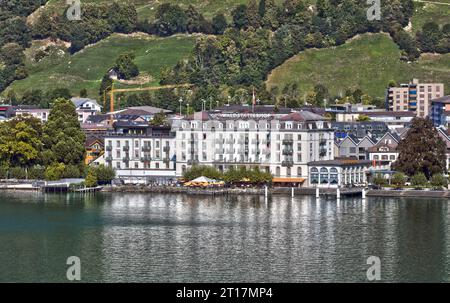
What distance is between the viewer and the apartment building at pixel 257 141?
15112cm

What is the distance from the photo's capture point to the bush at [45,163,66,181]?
503 feet

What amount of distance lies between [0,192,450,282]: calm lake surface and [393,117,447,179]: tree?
9408mm

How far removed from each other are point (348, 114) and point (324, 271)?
9170cm

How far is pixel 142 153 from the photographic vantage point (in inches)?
6206

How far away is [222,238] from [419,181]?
36.9 meters

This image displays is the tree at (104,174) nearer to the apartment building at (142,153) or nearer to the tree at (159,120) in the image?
the apartment building at (142,153)

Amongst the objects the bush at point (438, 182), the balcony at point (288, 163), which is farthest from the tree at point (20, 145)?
the bush at point (438, 182)

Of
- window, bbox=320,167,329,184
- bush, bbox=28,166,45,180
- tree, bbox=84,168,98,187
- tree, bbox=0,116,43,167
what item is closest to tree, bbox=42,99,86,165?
tree, bbox=0,116,43,167

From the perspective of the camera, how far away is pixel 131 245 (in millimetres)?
108875

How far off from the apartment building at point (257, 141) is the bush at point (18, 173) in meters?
14.1

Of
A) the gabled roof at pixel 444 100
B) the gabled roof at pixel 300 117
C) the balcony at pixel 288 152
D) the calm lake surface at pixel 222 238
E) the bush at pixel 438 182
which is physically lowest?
the calm lake surface at pixel 222 238

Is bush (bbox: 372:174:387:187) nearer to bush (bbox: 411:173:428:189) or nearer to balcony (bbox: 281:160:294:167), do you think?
bush (bbox: 411:173:428:189)

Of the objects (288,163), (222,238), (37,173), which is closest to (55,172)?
(37,173)
